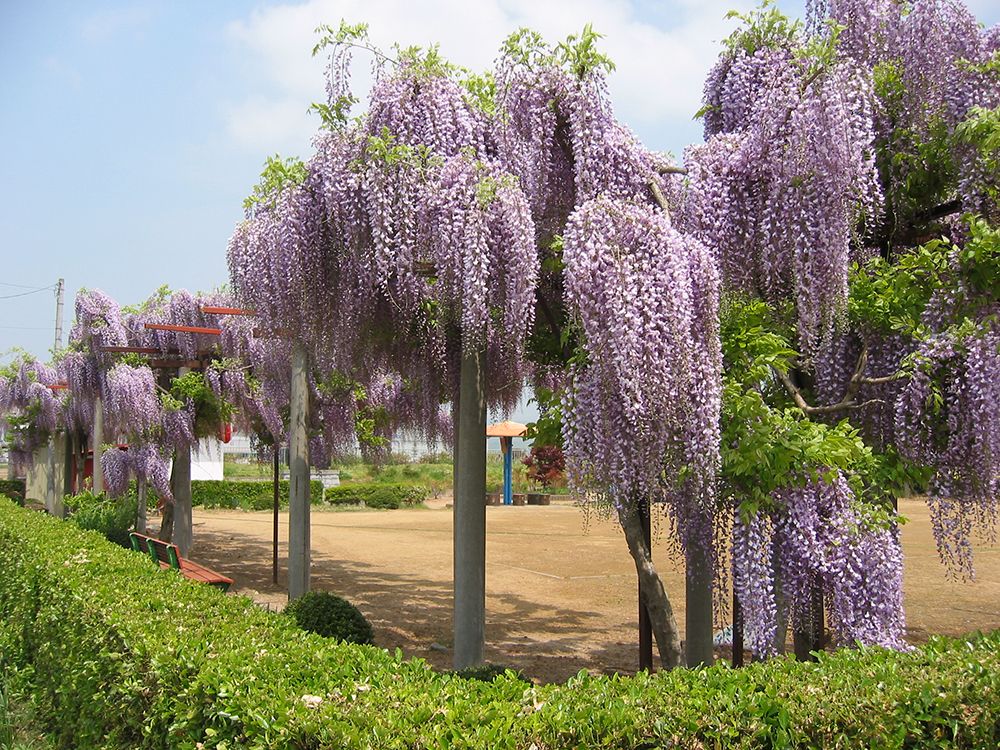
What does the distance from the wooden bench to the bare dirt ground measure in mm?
1302

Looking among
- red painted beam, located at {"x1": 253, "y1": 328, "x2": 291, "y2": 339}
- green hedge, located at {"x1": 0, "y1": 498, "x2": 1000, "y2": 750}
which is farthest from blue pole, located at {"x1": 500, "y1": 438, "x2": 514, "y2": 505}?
green hedge, located at {"x1": 0, "y1": 498, "x2": 1000, "y2": 750}

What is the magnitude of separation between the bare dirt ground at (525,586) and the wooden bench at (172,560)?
1302 mm

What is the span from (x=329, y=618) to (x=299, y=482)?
2.73m

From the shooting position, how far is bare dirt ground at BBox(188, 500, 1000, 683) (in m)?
8.20

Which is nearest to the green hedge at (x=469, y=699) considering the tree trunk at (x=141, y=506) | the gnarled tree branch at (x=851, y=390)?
the gnarled tree branch at (x=851, y=390)

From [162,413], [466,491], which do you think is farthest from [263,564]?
[466,491]

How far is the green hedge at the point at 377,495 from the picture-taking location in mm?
30469

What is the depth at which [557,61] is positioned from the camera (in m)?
4.80

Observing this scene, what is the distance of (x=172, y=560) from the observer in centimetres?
771

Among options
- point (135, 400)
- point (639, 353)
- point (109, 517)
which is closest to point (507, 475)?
point (135, 400)

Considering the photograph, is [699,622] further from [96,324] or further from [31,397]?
[31,397]

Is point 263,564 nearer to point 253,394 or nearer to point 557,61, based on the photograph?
point 253,394

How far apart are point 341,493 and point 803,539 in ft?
91.1

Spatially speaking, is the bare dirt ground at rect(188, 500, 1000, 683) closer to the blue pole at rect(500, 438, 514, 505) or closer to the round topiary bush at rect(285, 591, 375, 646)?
the round topiary bush at rect(285, 591, 375, 646)
